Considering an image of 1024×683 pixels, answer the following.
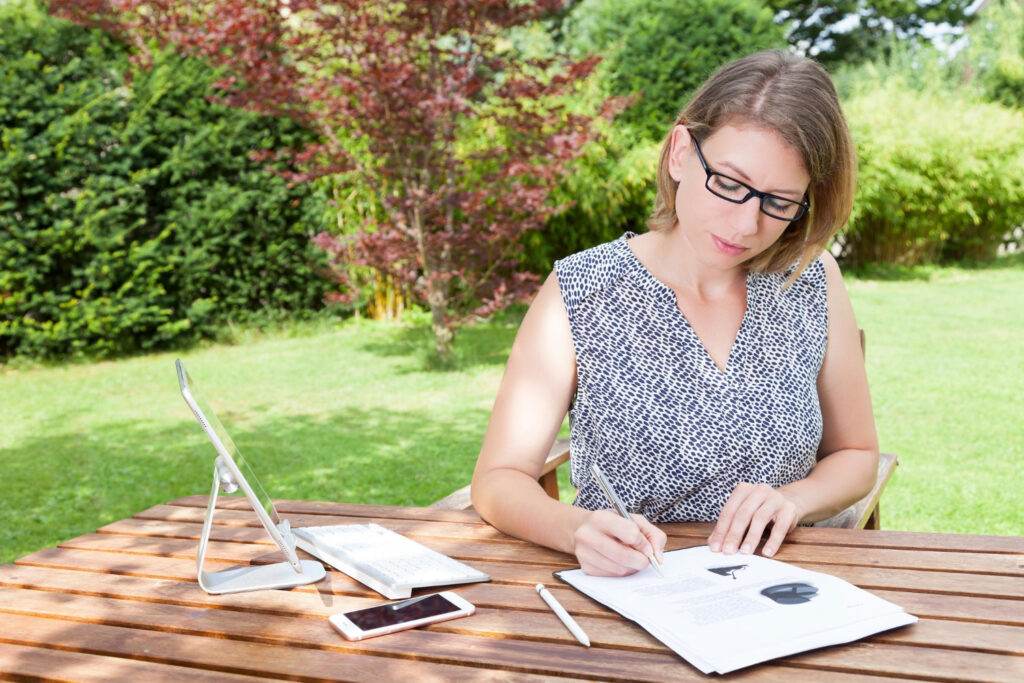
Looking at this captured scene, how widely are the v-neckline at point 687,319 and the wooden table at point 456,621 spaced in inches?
14.5

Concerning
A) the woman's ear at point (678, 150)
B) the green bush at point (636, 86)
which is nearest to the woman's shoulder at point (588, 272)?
the woman's ear at point (678, 150)

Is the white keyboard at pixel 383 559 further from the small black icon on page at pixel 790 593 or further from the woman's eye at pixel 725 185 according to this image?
the woman's eye at pixel 725 185

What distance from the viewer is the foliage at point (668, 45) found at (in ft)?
36.9

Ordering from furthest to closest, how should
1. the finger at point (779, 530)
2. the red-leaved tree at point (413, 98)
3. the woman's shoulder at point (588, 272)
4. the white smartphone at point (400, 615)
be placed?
1. the red-leaved tree at point (413, 98)
2. the woman's shoulder at point (588, 272)
3. the finger at point (779, 530)
4. the white smartphone at point (400, 615)

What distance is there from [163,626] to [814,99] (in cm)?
148

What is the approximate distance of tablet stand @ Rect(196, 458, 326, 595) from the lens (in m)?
1.54

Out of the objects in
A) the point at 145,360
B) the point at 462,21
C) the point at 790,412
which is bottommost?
the point at 145,360

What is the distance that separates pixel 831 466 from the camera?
2025 mm

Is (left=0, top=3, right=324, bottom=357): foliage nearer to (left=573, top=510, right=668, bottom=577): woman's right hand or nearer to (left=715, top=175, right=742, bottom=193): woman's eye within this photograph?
(left=715, top=175, right=742, bottom=193): woman's eye

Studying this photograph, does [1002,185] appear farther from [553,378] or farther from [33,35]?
[553,378]

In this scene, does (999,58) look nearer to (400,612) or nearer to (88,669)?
(400,612)

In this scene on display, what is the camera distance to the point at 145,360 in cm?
858

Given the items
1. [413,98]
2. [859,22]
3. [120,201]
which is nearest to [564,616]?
[413,98]

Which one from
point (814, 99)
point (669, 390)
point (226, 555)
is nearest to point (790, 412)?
point (669, 390)
